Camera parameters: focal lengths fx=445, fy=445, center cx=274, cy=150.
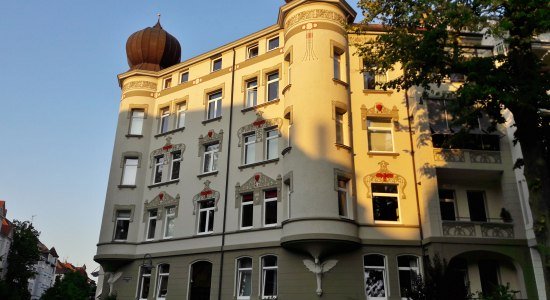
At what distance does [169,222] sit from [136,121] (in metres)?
7.34

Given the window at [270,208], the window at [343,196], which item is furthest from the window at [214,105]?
the window at [343,196]

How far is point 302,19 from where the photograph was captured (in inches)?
853

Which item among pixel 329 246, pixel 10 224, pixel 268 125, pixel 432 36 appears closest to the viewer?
pixel 432 36

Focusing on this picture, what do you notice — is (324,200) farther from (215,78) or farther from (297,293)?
(215,78)

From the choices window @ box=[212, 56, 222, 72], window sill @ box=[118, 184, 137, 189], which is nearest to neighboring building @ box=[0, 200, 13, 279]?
window sill @ box=[118, 184, 137, 189]

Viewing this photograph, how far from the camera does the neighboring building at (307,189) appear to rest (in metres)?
18.2

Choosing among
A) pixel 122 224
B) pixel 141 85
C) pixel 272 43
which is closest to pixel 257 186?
pixel 272 43

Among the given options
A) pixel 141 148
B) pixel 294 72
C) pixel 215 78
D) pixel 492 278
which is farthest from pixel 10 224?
pixel 492 278

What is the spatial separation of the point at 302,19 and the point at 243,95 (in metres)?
5.15

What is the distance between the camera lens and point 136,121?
27.8 metres

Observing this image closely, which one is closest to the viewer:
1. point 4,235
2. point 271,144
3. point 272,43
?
point 271,144

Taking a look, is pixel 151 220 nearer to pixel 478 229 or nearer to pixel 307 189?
pixel 307 189

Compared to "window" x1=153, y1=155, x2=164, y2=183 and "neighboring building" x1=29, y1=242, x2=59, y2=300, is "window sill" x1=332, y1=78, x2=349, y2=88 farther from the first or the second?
"neighboring building" x1=29, y1=242, x2=59, y2=300

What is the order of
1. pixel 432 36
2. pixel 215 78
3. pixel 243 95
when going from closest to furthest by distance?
pixel 432 36 → pixel 243 95 → pixel 215 78
